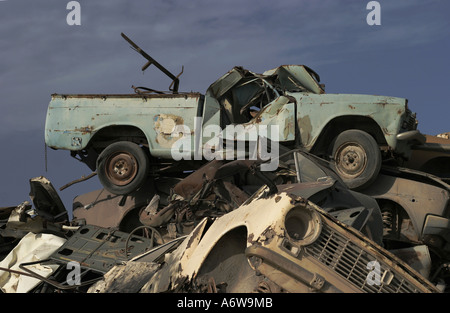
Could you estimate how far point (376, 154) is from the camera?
859cm

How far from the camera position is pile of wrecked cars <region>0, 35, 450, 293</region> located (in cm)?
577

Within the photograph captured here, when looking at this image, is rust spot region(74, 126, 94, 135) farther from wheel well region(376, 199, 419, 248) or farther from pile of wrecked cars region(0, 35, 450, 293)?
wheel well region(376, 199, 419, 248)

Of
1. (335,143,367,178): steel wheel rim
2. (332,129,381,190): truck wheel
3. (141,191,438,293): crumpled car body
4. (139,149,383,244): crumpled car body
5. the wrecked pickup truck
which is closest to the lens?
(141,191,438,293): crumpled car body

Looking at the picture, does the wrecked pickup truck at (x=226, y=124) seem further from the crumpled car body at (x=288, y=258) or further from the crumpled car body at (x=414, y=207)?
the crumpled car body at (x=288, y=258)

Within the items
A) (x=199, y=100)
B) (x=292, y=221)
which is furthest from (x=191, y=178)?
(x=292, y=221)

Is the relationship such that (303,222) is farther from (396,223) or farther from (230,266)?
(396,223)

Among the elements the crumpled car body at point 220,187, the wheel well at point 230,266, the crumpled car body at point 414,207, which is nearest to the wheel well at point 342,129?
the crumpled car body at point 414,207

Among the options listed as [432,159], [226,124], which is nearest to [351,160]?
[432,159]

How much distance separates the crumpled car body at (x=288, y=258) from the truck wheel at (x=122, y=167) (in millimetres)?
4704

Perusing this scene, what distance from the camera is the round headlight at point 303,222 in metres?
4.22

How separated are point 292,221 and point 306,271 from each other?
40 cm

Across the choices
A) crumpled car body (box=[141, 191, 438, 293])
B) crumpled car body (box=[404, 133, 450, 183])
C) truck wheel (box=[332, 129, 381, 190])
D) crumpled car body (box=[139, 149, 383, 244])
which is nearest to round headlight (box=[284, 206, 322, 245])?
crumpled car body (box=[141, 191, 438, 293])

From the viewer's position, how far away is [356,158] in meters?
8.79

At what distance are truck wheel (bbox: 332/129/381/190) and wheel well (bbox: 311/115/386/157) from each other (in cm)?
22
